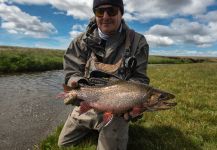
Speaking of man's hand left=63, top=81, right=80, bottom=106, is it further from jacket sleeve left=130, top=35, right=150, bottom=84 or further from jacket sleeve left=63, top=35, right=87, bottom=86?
jacket sleeve left=130, top=35, right=150, bottom=84

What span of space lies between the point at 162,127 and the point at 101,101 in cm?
327

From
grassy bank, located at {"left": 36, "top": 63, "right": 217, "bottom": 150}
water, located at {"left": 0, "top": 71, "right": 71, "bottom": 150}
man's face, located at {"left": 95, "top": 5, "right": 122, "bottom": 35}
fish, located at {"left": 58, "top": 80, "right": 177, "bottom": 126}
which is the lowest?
water, located at {"left": 0, "top": 71, "right": 71, "bottom": 150}

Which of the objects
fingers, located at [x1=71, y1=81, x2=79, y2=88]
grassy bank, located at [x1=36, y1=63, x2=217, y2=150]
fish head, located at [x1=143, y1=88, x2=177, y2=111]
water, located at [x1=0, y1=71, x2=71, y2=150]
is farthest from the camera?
water, located at [x1=0, y1=71, x2=71, y2=150]

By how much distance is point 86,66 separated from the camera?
273 inches

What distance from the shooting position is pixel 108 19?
6.41m

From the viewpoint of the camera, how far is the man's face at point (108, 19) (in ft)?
20.6

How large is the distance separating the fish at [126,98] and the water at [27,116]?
10.6ft

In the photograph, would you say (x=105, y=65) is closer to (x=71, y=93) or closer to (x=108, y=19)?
(x=108, y=19)

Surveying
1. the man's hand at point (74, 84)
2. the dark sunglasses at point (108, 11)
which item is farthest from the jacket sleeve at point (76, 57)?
the man's hand at point (74, 84)

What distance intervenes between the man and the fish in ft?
1.92

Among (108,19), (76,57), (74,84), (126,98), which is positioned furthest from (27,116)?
(126,98)

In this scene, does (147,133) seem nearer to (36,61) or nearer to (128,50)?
(128,50)

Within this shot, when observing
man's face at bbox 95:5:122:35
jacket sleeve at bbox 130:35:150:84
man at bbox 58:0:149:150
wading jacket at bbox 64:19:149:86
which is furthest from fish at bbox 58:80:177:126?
man's face at bbox 95:5:122:35

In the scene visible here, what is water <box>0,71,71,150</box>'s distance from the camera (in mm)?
8328
